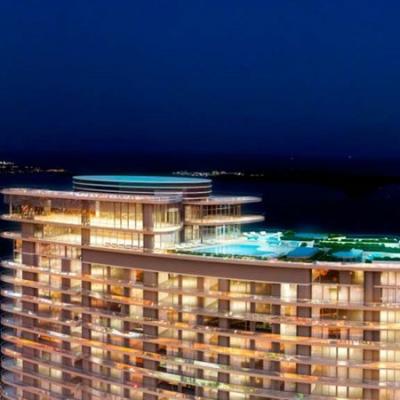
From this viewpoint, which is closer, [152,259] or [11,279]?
[152,259]

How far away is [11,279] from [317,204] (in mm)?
81503

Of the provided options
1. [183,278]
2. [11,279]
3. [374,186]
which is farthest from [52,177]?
[183,278]

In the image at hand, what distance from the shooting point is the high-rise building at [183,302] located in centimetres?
3884

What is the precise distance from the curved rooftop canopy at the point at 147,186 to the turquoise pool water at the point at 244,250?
3.82 meters

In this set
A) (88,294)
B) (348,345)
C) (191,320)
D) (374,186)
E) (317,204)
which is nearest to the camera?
(348,345)

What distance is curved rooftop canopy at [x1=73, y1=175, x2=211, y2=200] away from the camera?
45.6m

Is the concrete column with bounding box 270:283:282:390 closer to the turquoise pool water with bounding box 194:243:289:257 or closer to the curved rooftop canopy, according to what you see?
the turquoise pool water with bounding box 194:243:289:257

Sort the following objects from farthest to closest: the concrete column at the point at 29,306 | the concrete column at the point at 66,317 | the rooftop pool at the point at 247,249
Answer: the concrete column at the point at 29,306 → the concrete column at the point at 66,317 → the rooftop pool at the point at 247,249

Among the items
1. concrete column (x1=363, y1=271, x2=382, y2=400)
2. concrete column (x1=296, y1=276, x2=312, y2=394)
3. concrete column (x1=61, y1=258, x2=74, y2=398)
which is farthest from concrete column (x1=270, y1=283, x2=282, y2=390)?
concrete column (x1=61, y1=258, x2=74, y2=398)

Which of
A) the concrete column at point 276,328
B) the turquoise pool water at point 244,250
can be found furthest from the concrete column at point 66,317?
the concrete column at point 276,328

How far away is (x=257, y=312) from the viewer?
1594 inches

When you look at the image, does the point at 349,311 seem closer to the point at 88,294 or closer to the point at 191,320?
the point at 191,320

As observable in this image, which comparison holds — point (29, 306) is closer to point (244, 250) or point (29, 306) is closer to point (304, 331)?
point (244, 250)

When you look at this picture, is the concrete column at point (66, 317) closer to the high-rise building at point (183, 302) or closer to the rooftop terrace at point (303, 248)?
the high-rise building at point (183, 302)
